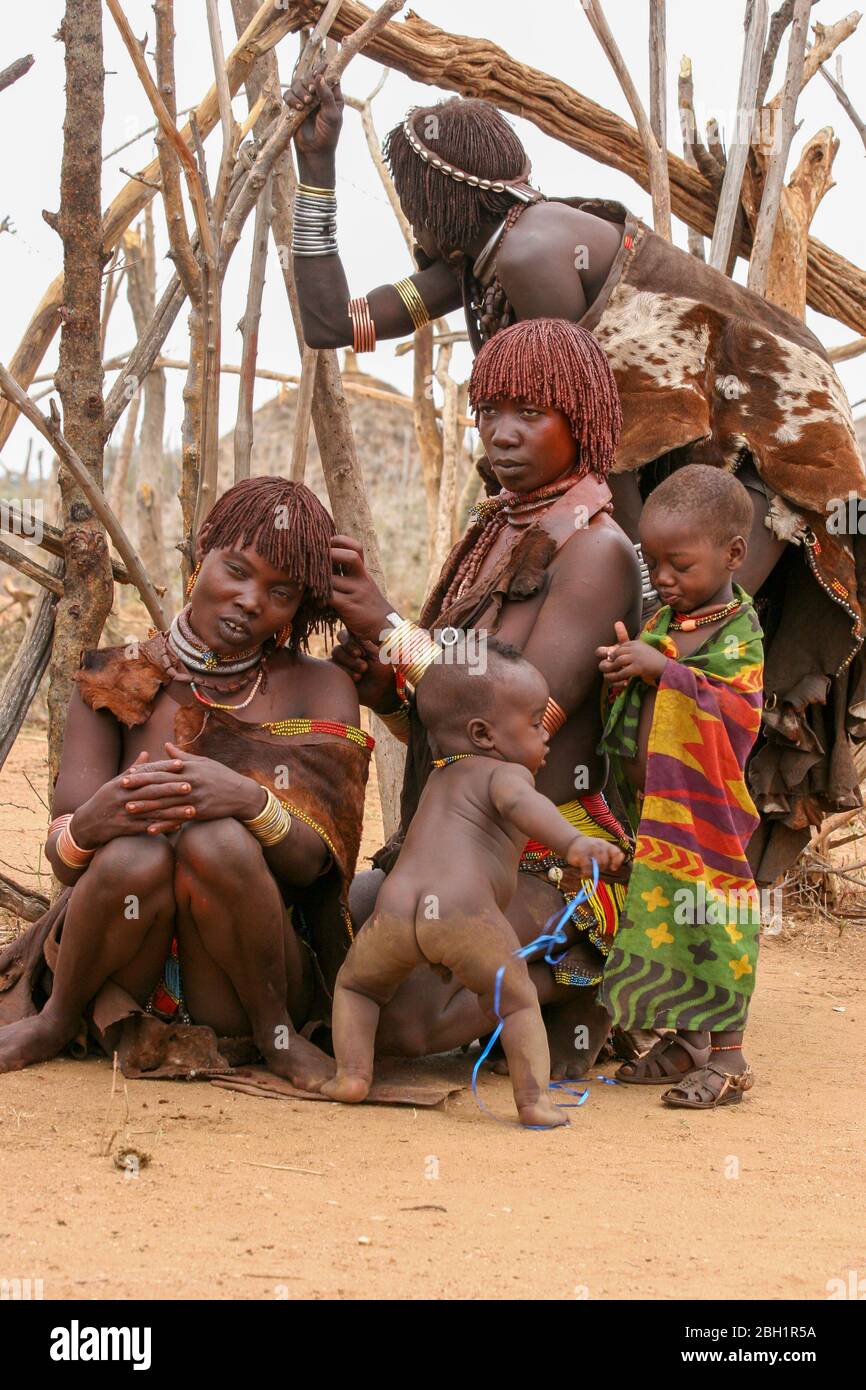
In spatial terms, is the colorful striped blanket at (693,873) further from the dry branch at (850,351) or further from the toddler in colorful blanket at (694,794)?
the dry branch at (850,351)

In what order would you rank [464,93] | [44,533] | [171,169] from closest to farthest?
[171,169] → [44,533] → [464,93]

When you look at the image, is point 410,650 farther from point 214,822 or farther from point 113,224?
point 113,224

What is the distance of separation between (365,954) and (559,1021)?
2.43ft

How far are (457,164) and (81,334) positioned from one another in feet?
3.81

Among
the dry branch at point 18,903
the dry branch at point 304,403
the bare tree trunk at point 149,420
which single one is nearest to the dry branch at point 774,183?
the dry branch at point 304,403

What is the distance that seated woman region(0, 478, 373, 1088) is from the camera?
10.7ft

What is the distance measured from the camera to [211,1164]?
2.89 meters

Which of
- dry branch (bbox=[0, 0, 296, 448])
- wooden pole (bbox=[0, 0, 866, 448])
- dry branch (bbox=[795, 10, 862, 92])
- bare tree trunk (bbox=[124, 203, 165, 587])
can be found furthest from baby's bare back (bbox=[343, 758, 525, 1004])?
bare tree trunk (bbox=[124, 203, 165, 587])

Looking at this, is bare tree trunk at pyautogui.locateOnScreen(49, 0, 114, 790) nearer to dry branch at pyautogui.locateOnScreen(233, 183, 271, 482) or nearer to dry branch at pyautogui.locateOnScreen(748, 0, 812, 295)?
dry branch at pyautogui.locateOnScreen(233, 183, 271, 482)

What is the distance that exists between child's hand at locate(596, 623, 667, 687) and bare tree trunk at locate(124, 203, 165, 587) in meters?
7.28

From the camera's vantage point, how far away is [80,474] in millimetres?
4211

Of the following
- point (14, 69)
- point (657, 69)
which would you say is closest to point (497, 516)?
point (14, 69)
